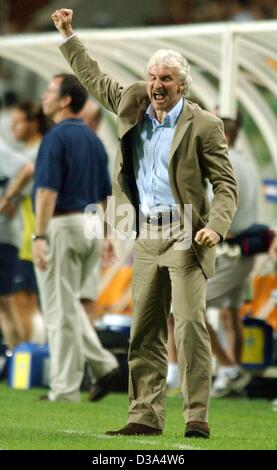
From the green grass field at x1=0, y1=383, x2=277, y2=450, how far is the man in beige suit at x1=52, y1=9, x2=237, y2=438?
299 mm

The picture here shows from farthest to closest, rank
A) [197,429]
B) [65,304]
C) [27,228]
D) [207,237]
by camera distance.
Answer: [27,228], [65,304], [197,429], [207,237]

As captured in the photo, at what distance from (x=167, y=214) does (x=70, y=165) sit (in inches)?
121

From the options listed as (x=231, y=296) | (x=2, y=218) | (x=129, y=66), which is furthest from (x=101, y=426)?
(x=129, y=66)

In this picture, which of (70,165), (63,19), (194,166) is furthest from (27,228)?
(194,166)

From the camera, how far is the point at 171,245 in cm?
932

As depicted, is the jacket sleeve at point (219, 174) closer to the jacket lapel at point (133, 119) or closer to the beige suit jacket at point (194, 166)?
the beige suit jacket at point (194, 166)

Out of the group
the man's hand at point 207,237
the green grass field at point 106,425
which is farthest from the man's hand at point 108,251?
the man's hand at point 207,237

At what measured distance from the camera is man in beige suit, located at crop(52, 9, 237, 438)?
30.1ft

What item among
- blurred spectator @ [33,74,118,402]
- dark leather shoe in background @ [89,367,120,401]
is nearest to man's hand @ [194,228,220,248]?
blurred spectator @ [33,74,118,402]

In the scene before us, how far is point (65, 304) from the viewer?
1220cm

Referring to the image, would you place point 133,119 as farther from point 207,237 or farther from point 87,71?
point 207,237

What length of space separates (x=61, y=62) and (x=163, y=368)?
6.88m

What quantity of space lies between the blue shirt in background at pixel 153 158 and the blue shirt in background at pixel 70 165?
269 cm

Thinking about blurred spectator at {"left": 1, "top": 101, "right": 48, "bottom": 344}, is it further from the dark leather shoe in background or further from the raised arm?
the raised arm
